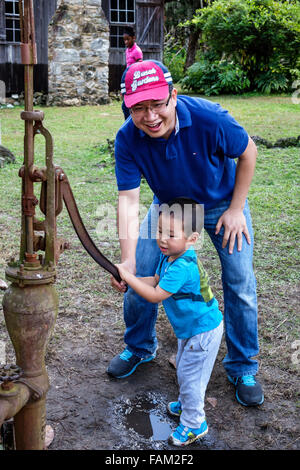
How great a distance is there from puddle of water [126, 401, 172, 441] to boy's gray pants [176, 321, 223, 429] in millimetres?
167

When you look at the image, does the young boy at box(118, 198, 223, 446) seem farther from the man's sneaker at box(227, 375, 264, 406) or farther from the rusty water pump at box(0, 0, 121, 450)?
the rusty water pump at box(0, 0, 121, 450)

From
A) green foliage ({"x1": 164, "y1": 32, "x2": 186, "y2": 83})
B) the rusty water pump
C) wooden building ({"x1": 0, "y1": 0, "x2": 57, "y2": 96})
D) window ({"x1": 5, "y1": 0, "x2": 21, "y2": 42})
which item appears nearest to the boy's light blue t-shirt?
the rusty water pump

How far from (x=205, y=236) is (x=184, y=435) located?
2.98 meters

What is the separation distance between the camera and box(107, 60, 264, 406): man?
2.25m

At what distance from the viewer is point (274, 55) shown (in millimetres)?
16281

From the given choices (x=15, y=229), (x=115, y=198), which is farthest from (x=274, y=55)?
(x=15, y=229)

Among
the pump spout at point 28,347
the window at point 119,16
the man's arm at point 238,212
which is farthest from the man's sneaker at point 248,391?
the window at point 119,16

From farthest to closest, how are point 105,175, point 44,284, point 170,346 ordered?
1. point 105,175
2. point 170,346
3. point 44,284

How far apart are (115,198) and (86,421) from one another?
3.84 meters

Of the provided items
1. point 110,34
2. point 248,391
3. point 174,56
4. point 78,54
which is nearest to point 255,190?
point 248,391

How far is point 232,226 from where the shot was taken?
2549mm

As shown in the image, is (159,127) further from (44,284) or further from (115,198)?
(115,198)

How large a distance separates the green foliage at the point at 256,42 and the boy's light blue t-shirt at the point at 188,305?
575 inches

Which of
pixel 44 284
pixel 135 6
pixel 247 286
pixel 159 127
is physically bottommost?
pixel 247 286
